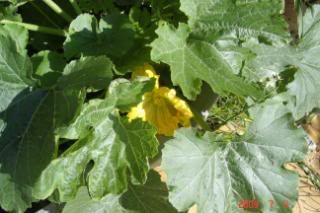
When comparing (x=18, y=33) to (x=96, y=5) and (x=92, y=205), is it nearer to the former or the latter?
(x=96, y=5)

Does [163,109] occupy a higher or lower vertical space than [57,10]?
lower

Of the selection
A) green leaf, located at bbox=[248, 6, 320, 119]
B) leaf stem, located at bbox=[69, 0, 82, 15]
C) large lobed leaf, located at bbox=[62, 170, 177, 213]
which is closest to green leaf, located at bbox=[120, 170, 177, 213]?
large lobed leaf, located at bbox=[62, 170, 177, 213]

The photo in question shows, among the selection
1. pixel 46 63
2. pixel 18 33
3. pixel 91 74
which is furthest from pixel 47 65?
pixel 91 74

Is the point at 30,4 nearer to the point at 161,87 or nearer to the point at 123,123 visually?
the point at 161,87

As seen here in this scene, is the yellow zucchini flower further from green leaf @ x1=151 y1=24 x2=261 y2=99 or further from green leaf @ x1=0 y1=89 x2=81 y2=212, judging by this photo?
green leaf @ x1=0 y1=89 x2=81 y2=212

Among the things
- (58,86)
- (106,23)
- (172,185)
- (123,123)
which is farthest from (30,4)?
(172,185)
